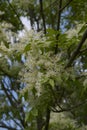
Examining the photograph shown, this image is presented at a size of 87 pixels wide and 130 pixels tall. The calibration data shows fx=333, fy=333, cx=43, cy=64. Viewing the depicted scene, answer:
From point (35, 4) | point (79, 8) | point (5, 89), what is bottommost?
point (5, 89)

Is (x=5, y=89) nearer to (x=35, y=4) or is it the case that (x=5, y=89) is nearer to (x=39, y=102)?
(x=35, y=4)

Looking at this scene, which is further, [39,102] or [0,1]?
[0,1]

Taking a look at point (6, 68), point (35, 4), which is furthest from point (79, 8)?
point (6, 68)

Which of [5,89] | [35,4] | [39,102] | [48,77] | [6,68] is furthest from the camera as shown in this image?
[5,89]

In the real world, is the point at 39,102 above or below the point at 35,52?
below

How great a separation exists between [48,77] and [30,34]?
49cm

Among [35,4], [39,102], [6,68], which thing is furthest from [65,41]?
[35,4]

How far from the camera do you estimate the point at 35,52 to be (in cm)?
327

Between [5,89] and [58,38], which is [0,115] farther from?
[58,38]

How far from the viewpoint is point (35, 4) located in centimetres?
622

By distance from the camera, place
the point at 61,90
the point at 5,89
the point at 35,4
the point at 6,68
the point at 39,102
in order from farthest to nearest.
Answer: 1. the point at 5,89
2. the point at 35,4
3. the point at 6,68
4. the point at 61,90
5. the point at 39,102

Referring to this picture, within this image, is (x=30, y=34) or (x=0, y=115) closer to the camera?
(x=30, y=34)

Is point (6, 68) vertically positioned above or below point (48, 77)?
above

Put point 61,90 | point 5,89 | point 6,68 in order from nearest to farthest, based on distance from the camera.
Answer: point 61,90
point 6,68
point 5,89
